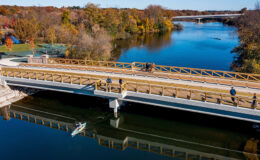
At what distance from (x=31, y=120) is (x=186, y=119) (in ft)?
63.5

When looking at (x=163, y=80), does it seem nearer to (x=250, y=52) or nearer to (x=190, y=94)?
(x=190, y=94)

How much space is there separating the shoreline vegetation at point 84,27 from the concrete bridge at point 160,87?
15.5 meters

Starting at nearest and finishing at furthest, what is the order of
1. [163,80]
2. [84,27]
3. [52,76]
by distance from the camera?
1. [163,80]
2. [52,76]
3. [84,27]

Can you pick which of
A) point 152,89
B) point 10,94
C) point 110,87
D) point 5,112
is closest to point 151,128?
point 152,89

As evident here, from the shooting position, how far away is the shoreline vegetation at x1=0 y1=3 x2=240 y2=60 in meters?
46.7

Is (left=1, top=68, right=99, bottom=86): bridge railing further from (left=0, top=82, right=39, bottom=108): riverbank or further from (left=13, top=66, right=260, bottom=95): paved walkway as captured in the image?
(left=13, top=66, right=260, bottom=95): paved walkway

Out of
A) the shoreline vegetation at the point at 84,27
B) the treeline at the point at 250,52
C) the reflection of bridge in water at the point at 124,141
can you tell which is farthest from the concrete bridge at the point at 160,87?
the shoreline vegetation at the point at 84,27

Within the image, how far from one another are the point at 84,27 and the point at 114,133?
206ft

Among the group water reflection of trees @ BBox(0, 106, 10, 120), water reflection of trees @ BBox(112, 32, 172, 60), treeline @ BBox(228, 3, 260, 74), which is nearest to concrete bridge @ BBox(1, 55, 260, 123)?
water reflection of trees @ BBox(0, 106, 10, 120)

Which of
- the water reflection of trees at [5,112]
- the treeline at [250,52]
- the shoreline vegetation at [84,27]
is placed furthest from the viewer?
the shoreline vegetation at [84,27]

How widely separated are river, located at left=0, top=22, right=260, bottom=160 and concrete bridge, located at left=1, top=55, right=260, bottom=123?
10.2 ft

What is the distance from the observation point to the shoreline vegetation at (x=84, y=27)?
46666mm

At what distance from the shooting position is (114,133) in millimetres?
23438

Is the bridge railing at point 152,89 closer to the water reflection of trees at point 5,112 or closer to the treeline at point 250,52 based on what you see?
the water reflection of trees at point 5,112
